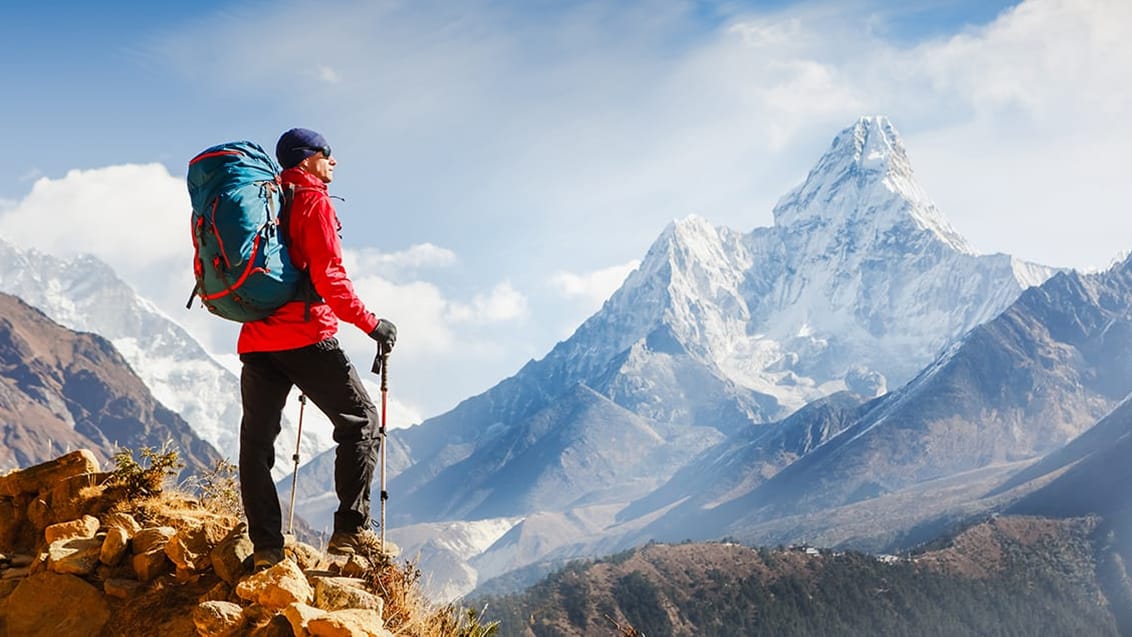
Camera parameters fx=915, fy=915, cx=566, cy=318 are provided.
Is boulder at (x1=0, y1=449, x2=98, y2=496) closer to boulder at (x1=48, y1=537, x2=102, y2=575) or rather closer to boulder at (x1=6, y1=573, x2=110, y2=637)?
boulder at (x1=48, y1=537, x2=102, y2=575)

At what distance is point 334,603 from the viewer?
20.7 ft

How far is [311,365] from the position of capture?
23.7ft

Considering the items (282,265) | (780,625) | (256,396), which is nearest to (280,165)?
(282,265)

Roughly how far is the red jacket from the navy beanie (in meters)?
0.38

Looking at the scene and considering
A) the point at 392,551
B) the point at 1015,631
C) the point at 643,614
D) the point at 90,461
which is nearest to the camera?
the point at 392,551

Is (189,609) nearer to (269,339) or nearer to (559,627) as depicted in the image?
(269,339)

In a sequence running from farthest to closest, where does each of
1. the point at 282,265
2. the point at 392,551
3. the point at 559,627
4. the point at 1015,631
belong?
the point at 1015,631 < the point at 559,627 < the point at 392,551 < the point at 282,265

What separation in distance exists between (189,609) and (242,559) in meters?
0.52

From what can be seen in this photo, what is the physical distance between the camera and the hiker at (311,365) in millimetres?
7043

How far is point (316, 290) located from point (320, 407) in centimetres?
99

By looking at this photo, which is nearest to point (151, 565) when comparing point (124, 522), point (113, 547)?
point (113, 547)

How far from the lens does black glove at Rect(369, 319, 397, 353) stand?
24.2 ft

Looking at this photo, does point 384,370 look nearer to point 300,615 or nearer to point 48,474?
point 300,615

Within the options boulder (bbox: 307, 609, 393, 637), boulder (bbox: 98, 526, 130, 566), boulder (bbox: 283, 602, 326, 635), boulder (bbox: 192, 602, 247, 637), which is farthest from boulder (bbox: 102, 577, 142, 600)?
boulder (bbox: 307, 609, 393, 637)
